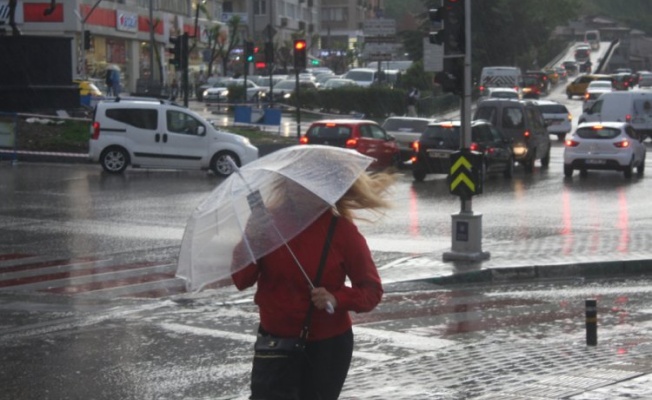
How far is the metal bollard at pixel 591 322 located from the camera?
391 inches

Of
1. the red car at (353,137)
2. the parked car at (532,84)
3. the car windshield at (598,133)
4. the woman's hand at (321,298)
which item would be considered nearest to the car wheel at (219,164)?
the red car at (353,137)

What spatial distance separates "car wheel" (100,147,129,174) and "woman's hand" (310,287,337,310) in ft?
85.3

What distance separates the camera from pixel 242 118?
48.5 metres

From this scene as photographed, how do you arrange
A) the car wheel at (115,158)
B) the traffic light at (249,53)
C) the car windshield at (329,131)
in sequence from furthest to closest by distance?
the traffic light at (249,53) → the car windshield at (329,131) → the car wheel at (115,158)

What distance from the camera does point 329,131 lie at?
33656mm

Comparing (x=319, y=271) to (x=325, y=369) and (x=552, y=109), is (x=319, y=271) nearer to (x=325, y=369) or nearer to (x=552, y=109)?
(x=325, y=369)

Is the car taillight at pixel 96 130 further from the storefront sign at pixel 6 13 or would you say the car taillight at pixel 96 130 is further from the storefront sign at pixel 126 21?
the storefront sign at pixel 126 21

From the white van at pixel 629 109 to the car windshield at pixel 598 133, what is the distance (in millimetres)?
14151

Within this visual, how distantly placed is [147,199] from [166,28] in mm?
60921

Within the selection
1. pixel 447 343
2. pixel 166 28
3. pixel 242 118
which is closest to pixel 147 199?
pixel 447 343

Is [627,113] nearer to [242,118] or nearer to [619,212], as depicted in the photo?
[242,118]

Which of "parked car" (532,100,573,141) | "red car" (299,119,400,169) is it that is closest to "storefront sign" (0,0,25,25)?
"parked car" (532,100,573,141)

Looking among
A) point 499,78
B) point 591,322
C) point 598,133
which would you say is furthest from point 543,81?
point 591,322

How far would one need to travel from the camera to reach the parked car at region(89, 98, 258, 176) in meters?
31.0
